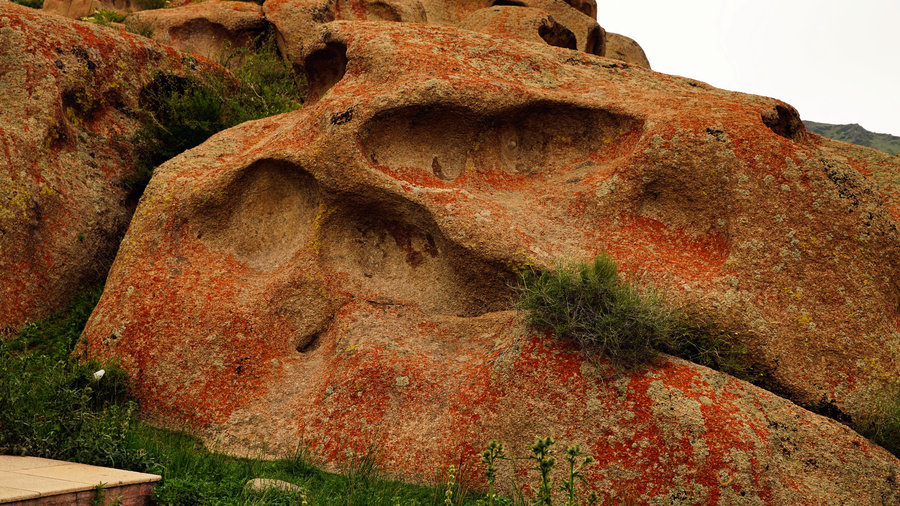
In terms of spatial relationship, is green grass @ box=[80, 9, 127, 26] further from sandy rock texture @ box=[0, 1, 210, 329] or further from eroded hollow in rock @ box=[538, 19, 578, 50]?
eroded hollow in rock @ box=[538, 19, 578, 50]

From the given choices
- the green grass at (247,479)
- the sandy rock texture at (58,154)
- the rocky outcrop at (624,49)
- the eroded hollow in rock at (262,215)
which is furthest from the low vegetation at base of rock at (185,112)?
the rocky outcrop at (624,49)

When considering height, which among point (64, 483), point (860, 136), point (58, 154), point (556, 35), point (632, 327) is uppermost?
point (860, 136)

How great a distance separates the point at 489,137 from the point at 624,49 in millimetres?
15913

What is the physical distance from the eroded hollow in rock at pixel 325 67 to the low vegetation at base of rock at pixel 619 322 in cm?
597

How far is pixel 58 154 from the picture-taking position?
9328mm

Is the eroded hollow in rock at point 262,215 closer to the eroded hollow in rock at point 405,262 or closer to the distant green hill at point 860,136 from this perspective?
the eroded hollow in rock at point 405,262

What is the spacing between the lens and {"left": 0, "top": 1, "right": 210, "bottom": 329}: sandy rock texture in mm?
8539

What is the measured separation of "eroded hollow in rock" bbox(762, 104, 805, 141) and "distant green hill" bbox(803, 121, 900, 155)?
238 feet

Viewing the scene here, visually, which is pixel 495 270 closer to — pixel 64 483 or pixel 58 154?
pixel 64 483

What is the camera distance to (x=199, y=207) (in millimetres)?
8711

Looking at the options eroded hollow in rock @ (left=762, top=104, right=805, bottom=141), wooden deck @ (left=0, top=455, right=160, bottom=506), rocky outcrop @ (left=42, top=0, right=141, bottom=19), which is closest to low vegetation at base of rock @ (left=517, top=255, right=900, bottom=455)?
wooden deck @ (left=0, top=455, right=160, bottom=506)

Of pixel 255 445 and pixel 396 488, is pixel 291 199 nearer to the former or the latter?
pixel 255 445

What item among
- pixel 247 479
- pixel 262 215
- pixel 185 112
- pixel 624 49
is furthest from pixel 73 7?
pixel 247 479

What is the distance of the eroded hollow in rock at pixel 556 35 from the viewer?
54.5ft
